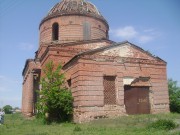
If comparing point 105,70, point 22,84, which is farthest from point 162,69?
point 22,84

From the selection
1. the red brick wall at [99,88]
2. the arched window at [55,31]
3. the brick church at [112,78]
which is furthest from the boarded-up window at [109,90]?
the arched window at [55,31]

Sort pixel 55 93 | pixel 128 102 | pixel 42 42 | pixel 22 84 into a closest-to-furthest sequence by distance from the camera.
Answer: pixel 55 93 < pixel 128 102 < pixel 42 42 < pixel 22 84

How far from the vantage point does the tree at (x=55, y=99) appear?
1587 cm

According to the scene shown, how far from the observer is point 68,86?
1784 cm

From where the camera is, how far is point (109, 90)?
1645cm

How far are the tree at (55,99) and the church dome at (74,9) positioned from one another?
28.8ft

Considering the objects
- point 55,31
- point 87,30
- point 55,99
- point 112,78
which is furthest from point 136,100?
point 55,31

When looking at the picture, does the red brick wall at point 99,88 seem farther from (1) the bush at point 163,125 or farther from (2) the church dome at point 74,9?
→ (2) the church dome at point 74,9

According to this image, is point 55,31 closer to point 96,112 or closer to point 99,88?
point 99,88

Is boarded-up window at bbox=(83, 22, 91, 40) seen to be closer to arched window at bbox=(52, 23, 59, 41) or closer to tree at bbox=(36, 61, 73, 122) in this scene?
arched window at bbox=(52, 23, 59, 41)

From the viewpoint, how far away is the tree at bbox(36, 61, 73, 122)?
625 inches

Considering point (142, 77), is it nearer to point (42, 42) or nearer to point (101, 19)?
point (101, 19)

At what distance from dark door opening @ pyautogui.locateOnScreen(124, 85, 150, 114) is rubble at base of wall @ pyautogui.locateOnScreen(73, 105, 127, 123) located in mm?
791

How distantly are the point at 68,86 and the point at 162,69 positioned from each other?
7.23m
